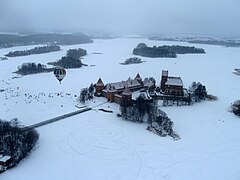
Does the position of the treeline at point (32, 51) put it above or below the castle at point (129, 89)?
above

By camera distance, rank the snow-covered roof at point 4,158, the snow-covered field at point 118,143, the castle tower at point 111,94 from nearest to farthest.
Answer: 1. the snow-covered field at point 118,143
2. the snow-covered roof at point 4,158
3. the castle tower at point 111,94

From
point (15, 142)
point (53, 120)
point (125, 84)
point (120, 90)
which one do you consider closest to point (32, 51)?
point (125, 84)

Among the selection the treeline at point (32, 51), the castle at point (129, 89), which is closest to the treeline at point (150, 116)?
the castle at point (129, 89)

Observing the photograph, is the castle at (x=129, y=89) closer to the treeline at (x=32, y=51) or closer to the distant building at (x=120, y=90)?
the distant building at (x=120, y=90)

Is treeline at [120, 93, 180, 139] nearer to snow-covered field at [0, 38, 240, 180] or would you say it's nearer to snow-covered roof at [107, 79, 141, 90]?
snow-covered field at [0, 38, 240, 180]

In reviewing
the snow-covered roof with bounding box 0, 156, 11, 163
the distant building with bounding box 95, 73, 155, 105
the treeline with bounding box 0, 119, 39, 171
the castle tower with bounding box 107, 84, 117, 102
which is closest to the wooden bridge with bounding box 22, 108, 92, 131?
the treeline with bounding box 0, 119, 39, 171

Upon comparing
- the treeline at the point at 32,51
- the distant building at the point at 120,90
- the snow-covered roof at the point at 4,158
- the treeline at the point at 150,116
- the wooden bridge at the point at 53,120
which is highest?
the treeline at the point at 32,51

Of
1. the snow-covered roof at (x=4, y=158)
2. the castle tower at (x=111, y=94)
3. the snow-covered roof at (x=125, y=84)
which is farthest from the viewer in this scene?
the snow-covered roof at (x=125, y=84)

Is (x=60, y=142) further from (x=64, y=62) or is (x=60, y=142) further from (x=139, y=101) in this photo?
(x=64, y=62)
